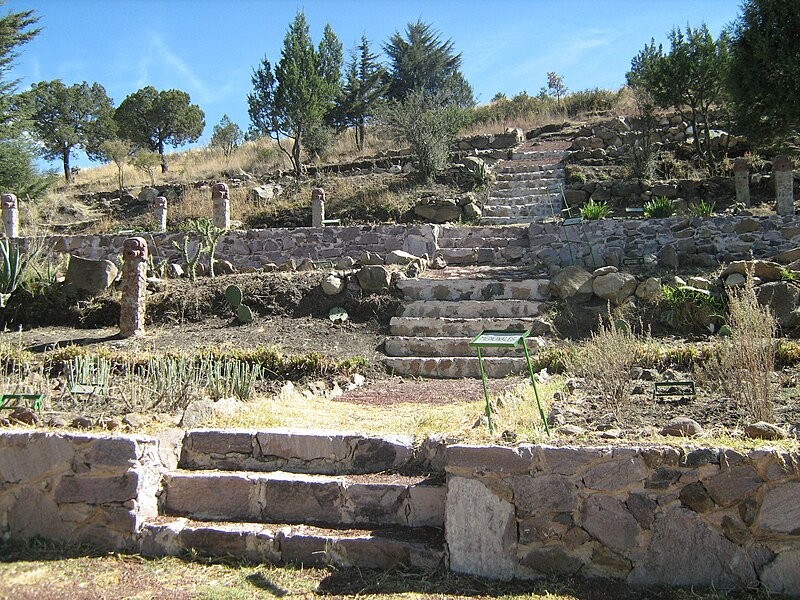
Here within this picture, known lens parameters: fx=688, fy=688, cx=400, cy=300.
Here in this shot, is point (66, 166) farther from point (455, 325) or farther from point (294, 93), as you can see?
point (455, 325)

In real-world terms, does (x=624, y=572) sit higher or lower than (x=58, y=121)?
lower

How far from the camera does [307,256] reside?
43.7 feet

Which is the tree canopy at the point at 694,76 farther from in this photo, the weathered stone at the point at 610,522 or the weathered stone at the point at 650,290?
the weathered stone at the point at 610,522

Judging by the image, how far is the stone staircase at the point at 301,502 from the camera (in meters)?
4.03

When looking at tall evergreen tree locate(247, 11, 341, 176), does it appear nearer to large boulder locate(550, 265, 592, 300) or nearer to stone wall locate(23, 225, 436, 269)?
stone wall locate(23, 225, 436, 269)

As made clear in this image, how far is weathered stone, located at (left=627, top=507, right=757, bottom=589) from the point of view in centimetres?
356

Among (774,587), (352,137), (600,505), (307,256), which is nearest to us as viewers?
(774,587)

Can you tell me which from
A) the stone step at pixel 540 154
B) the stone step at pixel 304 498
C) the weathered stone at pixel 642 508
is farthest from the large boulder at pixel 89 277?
the stone step at pixel 540 154

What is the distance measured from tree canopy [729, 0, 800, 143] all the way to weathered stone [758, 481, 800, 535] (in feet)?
39.7

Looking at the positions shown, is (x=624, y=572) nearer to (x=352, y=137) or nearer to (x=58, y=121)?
(x=352, y=137)

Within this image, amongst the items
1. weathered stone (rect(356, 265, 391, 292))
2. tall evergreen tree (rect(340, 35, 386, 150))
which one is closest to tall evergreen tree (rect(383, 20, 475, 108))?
tall evergreen tree (rect(340, 35, 386, 150))

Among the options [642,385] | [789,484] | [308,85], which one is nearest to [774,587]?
[789,484]

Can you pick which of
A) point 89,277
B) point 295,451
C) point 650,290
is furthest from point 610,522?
point 89,277

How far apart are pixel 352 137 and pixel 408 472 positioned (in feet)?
85.5
